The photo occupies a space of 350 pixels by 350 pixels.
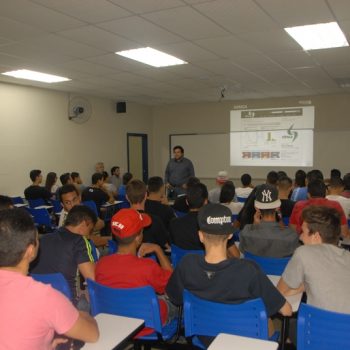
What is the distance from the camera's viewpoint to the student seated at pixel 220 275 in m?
1.78

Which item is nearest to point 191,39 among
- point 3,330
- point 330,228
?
point 330,228

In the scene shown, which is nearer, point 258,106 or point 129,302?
point 129,302

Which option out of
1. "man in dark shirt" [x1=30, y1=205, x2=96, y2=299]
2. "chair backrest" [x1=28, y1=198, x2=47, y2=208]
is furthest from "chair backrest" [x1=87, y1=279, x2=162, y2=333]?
"chair backrest" [x1=28, y1=198, x2=47, y2=208]

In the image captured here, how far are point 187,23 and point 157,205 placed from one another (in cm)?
191

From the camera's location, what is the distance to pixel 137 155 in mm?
10789

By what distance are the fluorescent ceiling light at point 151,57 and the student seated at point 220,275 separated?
146 inches

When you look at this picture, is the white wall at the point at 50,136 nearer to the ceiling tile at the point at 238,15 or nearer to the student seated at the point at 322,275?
the ceiling tile at the point at 238,15

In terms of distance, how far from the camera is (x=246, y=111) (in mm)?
9773

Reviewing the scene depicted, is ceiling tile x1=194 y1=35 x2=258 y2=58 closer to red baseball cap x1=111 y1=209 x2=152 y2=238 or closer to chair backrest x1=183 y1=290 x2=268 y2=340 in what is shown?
red baseball cap x1=111 y1=209 x2=152 y2=238

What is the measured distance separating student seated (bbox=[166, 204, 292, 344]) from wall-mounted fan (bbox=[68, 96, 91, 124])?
283 inches

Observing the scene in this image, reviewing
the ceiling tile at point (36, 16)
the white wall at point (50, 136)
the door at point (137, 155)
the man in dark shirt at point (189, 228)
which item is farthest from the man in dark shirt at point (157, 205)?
the door at point (137, 155)

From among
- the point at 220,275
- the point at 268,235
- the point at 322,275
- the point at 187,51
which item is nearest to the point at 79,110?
the point at 187,51

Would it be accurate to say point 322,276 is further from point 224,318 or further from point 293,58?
point 293,58

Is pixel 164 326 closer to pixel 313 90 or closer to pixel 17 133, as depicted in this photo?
pixel 17 133
